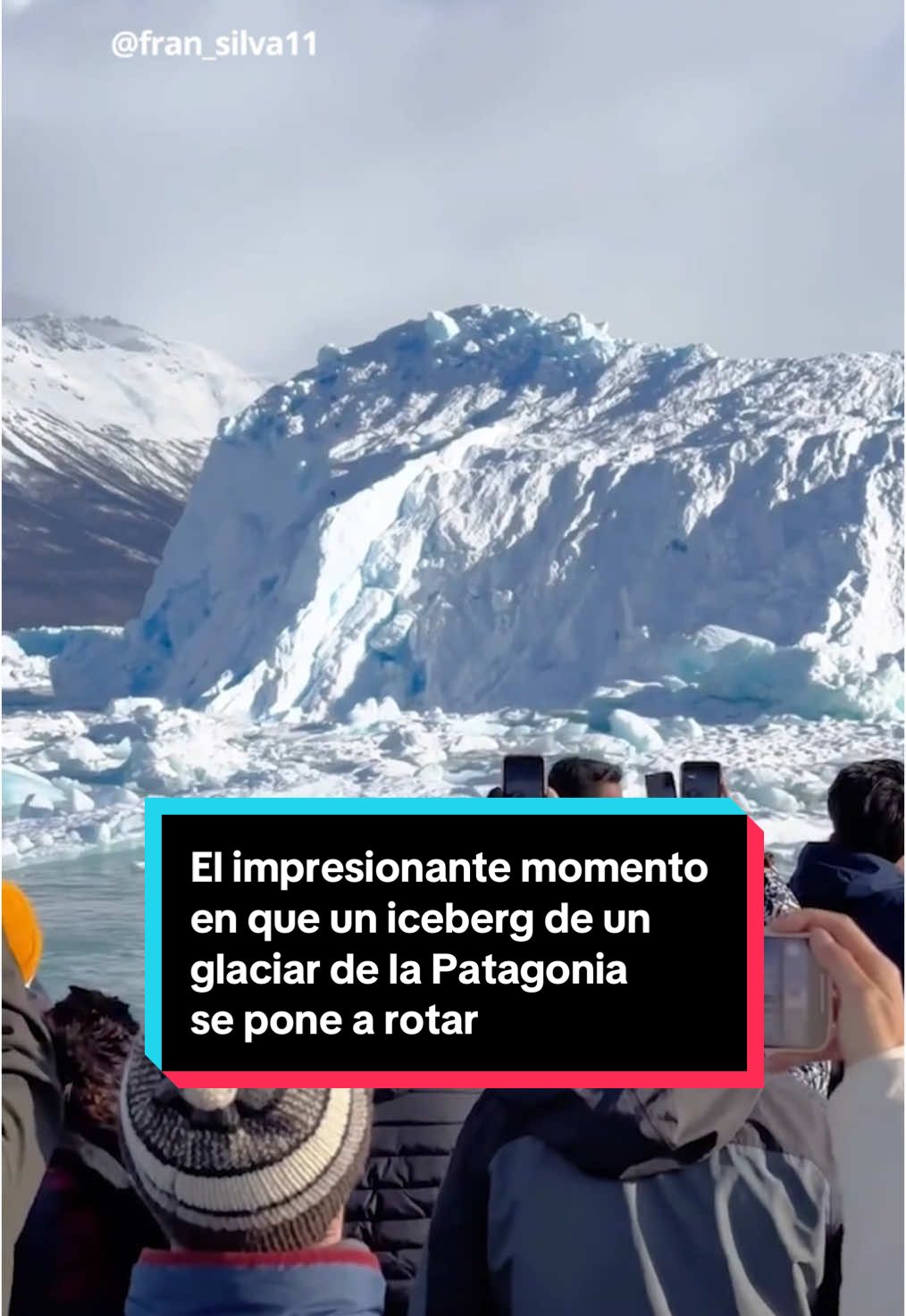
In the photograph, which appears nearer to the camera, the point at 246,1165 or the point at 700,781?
the point at 246,1165

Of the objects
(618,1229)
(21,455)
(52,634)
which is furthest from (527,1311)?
(21,455)

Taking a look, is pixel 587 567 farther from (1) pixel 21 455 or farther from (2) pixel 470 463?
(1) pixel 21 455

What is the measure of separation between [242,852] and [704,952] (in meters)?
0.50

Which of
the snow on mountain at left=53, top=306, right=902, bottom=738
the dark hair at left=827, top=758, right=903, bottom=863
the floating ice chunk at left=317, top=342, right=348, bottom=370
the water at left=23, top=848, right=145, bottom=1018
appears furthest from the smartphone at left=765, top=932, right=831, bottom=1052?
the floating ice chunk at left=317, top=342, right=348, bottom=370

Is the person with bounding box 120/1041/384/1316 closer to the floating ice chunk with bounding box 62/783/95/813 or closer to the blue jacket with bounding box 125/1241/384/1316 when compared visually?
the blue jacket with bounding box 125/1241/384/1316

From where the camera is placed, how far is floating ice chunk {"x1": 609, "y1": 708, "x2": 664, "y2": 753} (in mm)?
9672

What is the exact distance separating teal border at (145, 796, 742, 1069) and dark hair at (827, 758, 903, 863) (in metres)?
0.51

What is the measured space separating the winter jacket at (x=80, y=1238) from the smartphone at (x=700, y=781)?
75 cm

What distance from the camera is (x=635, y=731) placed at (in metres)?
9.72

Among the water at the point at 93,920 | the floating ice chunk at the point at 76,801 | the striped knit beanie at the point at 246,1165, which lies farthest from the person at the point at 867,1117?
the floating ice chunk at the point at 76,801

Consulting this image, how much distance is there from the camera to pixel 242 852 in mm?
1436

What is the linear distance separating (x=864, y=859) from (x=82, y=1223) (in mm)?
1078

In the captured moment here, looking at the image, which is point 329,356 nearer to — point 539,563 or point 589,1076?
point 539,563

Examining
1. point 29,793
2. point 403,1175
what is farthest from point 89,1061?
point 29,793
